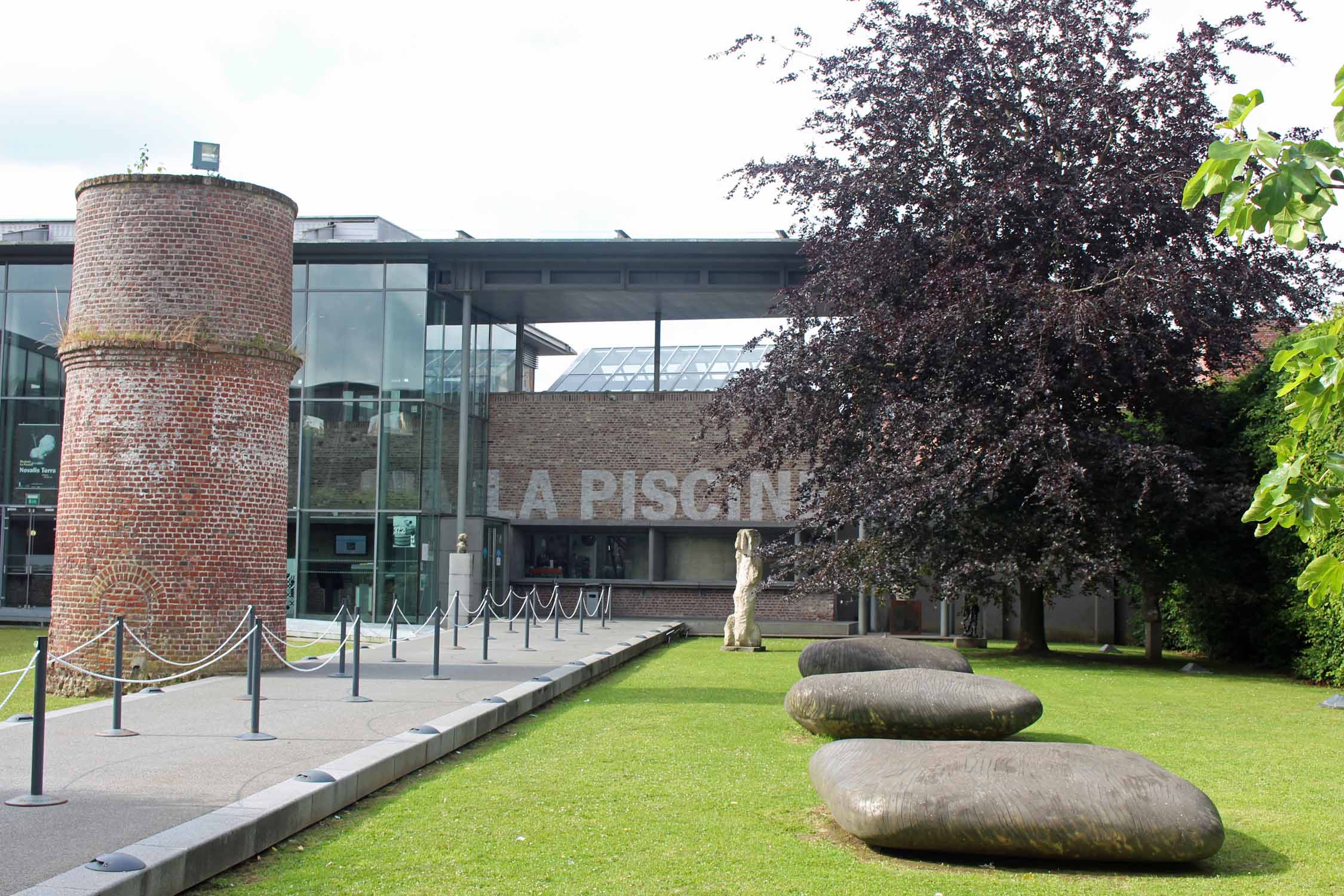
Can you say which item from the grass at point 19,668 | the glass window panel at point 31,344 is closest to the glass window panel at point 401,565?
the grass at point 19,668

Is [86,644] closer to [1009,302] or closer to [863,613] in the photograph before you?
[1009,302]

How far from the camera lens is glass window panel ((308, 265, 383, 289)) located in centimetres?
2828

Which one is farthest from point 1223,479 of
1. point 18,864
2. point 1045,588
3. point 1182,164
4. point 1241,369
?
point 18,864

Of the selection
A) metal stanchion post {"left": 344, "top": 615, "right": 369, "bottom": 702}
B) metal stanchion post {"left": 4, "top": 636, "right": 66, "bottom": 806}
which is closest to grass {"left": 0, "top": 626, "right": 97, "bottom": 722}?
metal stanchion post {"left": 344, "top": 615, "right": 369, "bottom": 702}

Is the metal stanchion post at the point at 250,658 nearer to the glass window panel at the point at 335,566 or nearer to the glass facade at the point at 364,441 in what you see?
the glass window panel at the point at 335,566

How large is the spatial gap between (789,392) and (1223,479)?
284 inches

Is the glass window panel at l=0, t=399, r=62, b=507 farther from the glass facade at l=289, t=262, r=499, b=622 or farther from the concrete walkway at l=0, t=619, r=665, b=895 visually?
the concrete walkway at l=0, t=619, r=665, b=895

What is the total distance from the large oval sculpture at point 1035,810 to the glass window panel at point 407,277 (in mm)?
23417

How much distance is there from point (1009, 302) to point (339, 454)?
15.9 metres

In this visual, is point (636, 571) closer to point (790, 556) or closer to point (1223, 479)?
point (790, 556)

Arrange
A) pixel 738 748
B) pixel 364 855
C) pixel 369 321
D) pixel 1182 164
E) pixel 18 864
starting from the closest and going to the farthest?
pixel 18 864
pixel 364 855
pixel 738 748
pixel 1182 164
pixel 369 321

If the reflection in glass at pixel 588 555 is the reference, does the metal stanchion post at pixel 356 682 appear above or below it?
below

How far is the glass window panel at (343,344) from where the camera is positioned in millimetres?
27922

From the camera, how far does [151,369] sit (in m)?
14.5
